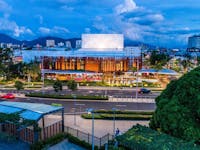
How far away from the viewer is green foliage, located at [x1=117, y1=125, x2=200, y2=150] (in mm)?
16284

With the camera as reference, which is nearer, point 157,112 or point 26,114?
point 157,112

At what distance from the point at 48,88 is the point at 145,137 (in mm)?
44530

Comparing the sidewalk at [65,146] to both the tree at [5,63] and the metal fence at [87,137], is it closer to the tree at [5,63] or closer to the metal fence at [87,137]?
the metal fence at [87,137]

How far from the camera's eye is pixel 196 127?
696 inches

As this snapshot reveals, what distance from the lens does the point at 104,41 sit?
9294cm

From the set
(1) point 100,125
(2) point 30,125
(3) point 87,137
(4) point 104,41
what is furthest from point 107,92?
(4) point 104,41

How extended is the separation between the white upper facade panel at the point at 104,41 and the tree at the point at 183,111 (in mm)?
73358

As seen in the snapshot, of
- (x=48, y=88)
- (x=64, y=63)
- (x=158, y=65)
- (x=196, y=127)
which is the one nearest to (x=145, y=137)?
(x=196, y=127)

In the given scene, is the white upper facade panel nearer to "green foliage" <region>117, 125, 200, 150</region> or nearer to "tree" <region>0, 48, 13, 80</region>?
"tree" <region>0, 48, 13, 80</region>

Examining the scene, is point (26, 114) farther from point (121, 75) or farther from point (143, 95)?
point (121, 75)

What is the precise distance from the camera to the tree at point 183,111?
57.6 feet

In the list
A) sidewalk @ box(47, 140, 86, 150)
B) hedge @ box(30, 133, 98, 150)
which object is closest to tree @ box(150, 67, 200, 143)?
hedge @ box(30, 133, 98, 150)

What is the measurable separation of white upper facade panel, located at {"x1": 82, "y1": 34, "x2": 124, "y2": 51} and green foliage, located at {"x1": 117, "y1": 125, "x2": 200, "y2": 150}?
244ft

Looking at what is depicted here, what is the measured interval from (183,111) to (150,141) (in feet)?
10.4
